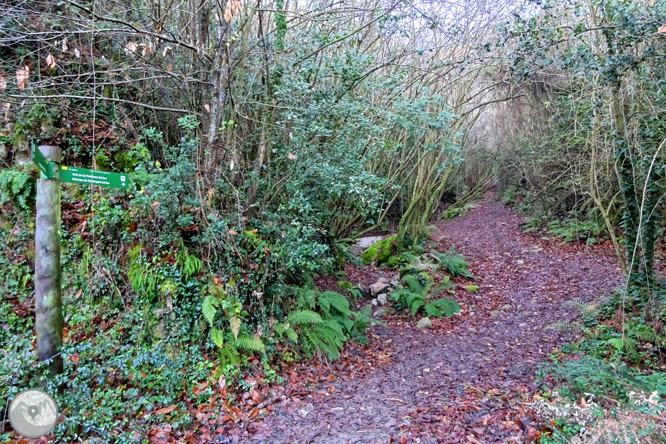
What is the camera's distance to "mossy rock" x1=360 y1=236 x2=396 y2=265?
1177cm

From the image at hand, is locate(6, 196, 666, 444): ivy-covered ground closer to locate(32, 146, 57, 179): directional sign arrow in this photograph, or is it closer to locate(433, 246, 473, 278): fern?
locate(32, 146, 57, 179): directional sign arrow

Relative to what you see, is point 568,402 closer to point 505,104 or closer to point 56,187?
point 56,187

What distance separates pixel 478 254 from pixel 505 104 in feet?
30.6

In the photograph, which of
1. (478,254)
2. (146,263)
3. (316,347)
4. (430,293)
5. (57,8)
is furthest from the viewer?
(478,254)

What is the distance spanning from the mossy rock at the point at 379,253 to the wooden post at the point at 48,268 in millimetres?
8527

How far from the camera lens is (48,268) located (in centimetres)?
398

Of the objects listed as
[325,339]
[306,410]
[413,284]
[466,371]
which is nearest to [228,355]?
[306,410]

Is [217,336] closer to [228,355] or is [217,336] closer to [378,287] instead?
[228,355]

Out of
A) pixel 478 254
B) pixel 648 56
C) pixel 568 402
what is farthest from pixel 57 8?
pixel 478 254

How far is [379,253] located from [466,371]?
6.33 m

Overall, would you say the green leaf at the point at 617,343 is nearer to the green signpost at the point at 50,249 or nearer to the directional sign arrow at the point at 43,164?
the green signpost at the point at 50,249

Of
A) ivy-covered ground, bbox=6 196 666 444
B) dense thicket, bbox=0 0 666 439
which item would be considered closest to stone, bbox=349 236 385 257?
ivy-covered ground, bbox=6 196 666 444

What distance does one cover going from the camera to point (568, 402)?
4129mm

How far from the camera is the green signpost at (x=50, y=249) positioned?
3895 mm
